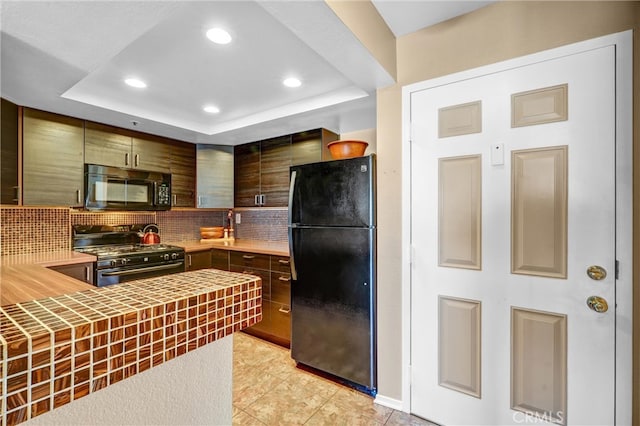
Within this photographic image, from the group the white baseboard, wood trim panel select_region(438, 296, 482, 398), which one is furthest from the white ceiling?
the white baseboard

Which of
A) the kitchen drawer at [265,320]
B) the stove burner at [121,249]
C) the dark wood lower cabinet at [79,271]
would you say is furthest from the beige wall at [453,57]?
the dark wood lower cabinet at [79,271]

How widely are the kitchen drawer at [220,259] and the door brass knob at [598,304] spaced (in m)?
2.95

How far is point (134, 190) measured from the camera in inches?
118

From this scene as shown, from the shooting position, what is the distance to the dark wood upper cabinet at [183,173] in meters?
3.36

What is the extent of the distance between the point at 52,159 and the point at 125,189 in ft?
1.94

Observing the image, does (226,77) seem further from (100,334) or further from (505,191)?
(100,334)

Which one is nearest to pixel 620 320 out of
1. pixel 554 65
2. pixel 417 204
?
pixel 417 204

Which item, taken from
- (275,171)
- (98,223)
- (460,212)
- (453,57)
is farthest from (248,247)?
(453,57)

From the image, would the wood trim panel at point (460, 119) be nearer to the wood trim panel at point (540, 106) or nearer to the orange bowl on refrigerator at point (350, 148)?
the wood trim panel at point (540, 106)

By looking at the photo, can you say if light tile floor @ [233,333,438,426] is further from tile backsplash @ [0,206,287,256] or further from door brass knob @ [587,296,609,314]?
tile backsplash @ [0,206,287,256]

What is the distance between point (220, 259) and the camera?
333cm

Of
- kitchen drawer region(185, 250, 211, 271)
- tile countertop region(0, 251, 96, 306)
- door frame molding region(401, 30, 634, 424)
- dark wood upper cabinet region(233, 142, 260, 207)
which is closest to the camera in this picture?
tile countertop region(0, 251, 96, 306)

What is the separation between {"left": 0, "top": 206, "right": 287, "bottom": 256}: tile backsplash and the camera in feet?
8.36

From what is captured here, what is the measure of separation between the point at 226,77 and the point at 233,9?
0.76 metres
